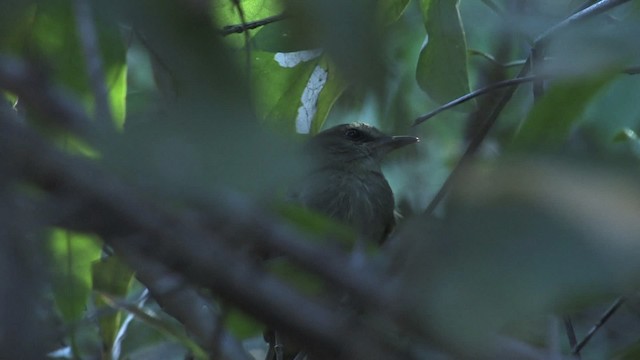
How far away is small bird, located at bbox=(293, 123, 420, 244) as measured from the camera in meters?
4.38

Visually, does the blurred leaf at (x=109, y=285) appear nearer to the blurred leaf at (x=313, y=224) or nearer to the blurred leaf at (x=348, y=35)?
the blurred leaf at (x=313, y=224)

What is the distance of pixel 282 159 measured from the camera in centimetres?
79

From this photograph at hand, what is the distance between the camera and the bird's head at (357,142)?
4.94m

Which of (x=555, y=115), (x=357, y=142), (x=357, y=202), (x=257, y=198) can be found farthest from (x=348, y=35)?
(x=357, y=142)

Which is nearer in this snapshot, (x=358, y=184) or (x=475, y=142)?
(x=475, y=142)

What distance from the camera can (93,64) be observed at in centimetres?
108

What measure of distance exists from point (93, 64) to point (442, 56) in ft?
6.08

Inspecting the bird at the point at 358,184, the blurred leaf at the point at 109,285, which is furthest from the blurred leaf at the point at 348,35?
the bird at the point at 358,184

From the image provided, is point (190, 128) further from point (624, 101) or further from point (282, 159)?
point (624, 101)

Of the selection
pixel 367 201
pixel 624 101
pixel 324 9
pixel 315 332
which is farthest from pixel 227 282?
pixel 367 201

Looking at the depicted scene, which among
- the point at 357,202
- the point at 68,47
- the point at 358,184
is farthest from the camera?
the point at 358,184

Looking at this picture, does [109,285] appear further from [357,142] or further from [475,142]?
[357,142]

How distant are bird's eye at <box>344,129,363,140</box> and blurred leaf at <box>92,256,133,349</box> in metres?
2.20

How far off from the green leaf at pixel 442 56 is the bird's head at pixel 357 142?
71.2 inches
